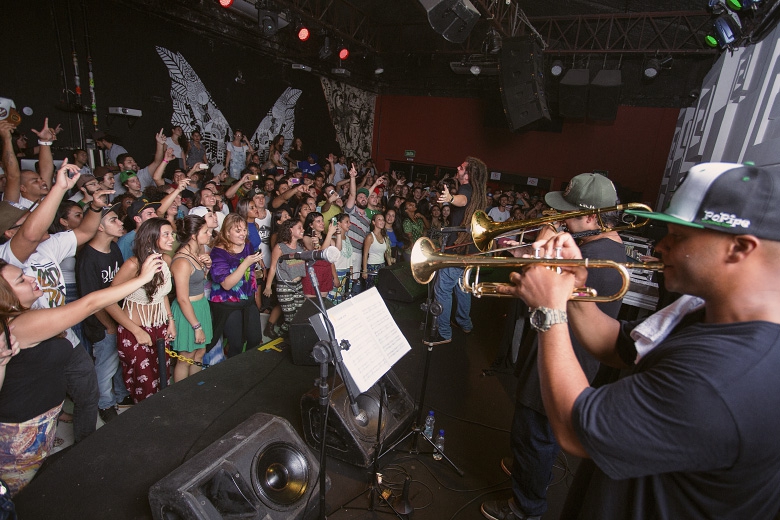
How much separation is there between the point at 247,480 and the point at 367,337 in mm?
965

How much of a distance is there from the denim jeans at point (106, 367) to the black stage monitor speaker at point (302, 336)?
1539 mm

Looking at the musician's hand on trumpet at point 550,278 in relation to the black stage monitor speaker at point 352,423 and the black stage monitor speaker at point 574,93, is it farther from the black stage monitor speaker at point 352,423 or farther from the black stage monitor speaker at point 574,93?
the black stage monitor speaker at point 574,93

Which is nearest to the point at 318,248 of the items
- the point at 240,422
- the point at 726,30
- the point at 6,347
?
the point at 240,422

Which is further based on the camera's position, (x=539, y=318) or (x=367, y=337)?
(x=367, y=337)

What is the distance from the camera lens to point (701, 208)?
1.03 meters

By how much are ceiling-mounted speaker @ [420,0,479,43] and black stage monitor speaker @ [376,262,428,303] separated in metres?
3.77

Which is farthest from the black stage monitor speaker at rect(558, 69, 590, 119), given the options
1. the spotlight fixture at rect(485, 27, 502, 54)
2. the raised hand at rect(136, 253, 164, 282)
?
the raised hand at rect(136, 253, 164, 282)

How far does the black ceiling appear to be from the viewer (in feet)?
27.2

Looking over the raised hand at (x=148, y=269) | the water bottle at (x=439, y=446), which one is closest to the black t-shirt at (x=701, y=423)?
the water bottle at (x=439, y=446)

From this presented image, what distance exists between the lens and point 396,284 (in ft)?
19.7

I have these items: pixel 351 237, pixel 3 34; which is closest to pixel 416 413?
pixel 351 237

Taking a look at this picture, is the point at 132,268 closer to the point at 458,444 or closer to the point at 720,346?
the point at 458,444

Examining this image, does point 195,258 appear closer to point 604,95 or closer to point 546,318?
point 546,318

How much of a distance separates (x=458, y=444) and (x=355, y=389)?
54.6 inches
